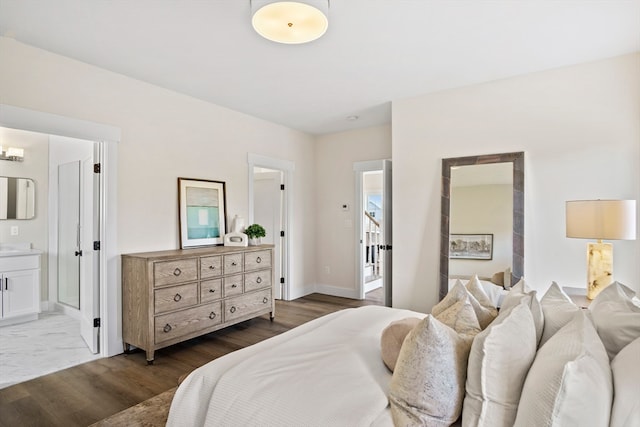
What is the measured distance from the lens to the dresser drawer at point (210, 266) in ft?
11.4

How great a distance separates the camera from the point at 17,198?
4.53m

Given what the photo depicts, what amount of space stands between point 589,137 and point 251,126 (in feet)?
12.7

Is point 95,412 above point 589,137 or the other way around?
the other way around

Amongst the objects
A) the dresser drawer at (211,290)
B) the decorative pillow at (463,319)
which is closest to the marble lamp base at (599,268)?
the decorative pillow at (463,319)

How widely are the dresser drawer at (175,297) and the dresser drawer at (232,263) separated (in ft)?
1.37

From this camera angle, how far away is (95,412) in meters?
2.32

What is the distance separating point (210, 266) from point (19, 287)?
261 centimetres

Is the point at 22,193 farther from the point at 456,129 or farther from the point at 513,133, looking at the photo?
the point at 513,133

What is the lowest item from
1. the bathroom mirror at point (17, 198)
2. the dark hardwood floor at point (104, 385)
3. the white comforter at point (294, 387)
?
the dark hardwood floor at point (104, 385)

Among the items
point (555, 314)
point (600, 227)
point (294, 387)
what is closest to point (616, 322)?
point (555, 314)

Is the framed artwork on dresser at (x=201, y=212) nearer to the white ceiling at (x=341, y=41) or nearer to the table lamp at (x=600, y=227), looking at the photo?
the white ceiling at (x=341, y=41)

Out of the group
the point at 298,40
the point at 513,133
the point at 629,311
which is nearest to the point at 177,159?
the point at 298,40

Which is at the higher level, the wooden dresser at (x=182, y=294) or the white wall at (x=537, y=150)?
the white wall at (x=537, y=150)

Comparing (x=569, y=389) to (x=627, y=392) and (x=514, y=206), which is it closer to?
(x=627, y=392)
